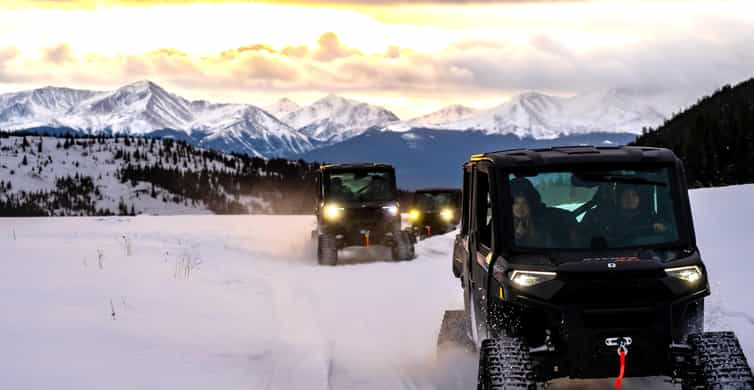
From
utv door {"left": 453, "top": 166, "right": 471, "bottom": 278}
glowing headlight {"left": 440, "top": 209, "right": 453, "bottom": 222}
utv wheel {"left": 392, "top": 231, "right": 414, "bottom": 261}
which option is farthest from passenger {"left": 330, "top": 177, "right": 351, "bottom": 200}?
utv door {"left": 453, "top": 166, "right": 471, "bottom": 278}

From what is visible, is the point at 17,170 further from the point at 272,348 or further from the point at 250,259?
the point at 272,348

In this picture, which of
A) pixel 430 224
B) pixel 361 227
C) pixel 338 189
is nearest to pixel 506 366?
pixel 338 189

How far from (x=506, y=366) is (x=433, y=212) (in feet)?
83.7

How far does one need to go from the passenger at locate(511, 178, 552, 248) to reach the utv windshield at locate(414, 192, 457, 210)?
81.3 ft

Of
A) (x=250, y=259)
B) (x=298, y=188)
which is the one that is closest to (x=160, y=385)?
(x=250, y=259)

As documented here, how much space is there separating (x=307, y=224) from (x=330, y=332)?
27259 mm

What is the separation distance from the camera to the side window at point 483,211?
24.8ft

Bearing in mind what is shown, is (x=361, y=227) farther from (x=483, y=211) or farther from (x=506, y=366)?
(x=506, y=366)

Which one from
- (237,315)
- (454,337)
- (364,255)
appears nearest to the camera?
(454,337)

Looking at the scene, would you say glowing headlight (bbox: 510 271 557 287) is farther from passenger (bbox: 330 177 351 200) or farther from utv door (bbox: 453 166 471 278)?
passenger (bbox: 330 177 351 200)

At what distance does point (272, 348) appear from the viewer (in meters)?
10.1

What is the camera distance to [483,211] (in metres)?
7.86

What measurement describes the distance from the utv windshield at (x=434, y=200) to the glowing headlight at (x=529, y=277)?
25260mm

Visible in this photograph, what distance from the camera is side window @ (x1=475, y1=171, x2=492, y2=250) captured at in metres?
7.55
